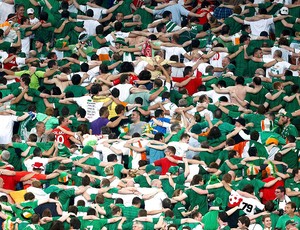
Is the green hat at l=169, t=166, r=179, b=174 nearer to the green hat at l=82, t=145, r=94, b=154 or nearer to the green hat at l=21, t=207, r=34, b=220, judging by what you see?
the green hat at l=82, t=145, r=94, b=154

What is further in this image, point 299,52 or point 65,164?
point 299,52

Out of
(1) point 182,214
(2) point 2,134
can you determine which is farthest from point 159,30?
(1) point 182,214

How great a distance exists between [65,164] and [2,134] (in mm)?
2494

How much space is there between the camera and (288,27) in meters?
42.7

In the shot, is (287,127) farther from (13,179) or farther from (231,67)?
(13,179)

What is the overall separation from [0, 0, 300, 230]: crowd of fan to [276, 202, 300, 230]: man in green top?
0.03 metres

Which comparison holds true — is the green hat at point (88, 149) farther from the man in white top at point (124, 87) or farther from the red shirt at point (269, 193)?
the red shirt at point (269, 193)

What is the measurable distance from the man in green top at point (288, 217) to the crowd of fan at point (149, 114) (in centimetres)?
3

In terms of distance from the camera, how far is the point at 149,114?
1500 inches

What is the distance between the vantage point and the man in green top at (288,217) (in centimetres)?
3319

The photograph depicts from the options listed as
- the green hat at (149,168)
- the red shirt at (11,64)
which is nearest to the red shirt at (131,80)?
the red shirt at (11,64)

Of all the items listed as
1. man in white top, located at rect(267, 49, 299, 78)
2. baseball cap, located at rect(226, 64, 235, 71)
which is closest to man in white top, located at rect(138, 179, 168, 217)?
baseball cap, located at rect(226, 64, 235, 71)

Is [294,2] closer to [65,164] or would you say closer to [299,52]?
[299,52]

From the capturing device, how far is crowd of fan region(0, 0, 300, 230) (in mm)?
33969
